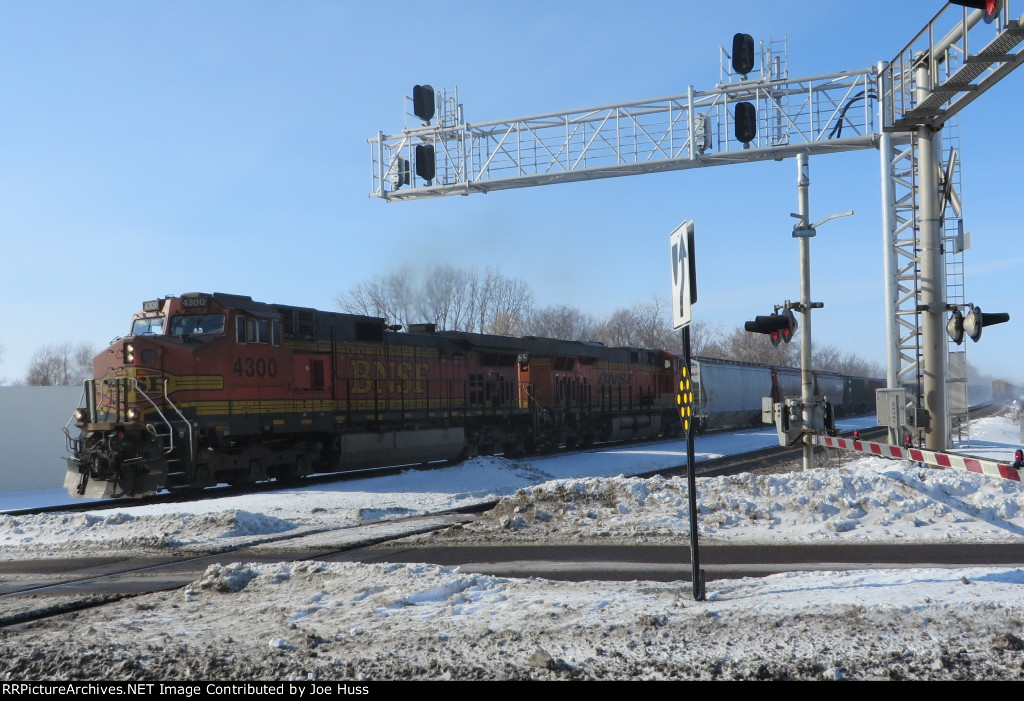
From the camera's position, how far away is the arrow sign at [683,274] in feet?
21.5

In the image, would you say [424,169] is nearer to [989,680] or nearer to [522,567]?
[522,567]

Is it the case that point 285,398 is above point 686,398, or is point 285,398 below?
below

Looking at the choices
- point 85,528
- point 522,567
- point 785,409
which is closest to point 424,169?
point 785,409

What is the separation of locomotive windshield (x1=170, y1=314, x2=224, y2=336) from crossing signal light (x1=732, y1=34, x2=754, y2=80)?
1286cm

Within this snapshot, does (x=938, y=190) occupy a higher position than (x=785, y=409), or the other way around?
(x=938, y=190)

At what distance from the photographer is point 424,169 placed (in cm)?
2202

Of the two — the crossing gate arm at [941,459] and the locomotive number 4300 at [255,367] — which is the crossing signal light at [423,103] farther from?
the crossing gate arm at [941,459]

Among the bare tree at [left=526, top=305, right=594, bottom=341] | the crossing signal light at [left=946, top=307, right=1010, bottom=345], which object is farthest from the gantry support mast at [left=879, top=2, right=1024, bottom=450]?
the bare tree at [left=526, top=305, right=594, bottom=341]

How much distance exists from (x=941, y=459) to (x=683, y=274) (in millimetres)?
5039

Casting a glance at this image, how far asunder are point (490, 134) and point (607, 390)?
42.0 ft

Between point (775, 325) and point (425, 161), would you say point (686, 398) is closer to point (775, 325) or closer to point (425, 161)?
point (775, 325)

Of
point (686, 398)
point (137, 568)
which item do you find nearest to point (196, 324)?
point (137, 568)

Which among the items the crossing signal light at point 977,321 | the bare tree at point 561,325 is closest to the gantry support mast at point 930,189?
the crossing signal light at point 977,321

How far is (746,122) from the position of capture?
1967 centimetres
